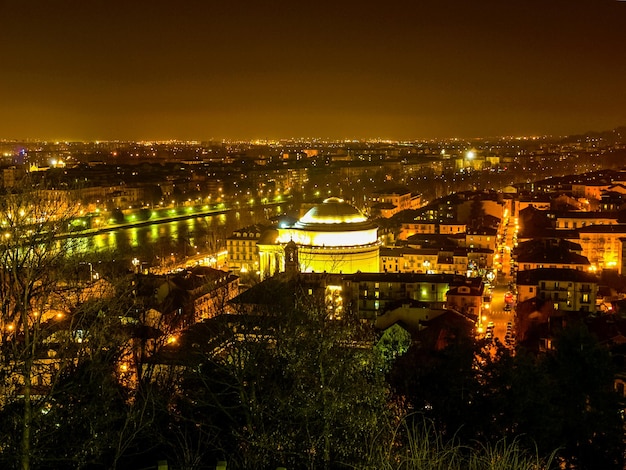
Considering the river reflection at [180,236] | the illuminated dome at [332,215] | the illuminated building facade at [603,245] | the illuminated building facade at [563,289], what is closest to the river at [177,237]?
the river reflection at [180,236]

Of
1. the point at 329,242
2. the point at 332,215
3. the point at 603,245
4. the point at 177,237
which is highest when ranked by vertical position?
the point at 332,215

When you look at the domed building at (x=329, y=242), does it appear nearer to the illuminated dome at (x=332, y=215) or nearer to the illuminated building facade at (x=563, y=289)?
the illuminated dome at (x=332, y=215)

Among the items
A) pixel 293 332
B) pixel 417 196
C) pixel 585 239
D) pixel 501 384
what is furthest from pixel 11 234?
pixel 417 196

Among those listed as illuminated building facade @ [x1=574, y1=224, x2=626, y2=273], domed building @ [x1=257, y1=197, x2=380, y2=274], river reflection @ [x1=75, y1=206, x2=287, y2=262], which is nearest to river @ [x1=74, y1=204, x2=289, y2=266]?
river reflection @ [x1=75, y1=206, x2=287, y2=262]

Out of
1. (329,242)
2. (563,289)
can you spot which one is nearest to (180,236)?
(329,242)

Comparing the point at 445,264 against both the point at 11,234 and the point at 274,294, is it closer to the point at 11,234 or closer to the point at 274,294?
the point at 274,294

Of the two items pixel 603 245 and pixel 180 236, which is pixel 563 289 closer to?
pixel 603 245

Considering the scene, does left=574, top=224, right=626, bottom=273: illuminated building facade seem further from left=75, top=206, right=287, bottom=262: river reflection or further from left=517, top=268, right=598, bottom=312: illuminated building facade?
left=75, top=206, right=287, bottom=262: river reflection

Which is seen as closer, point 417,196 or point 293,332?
point 293,332
